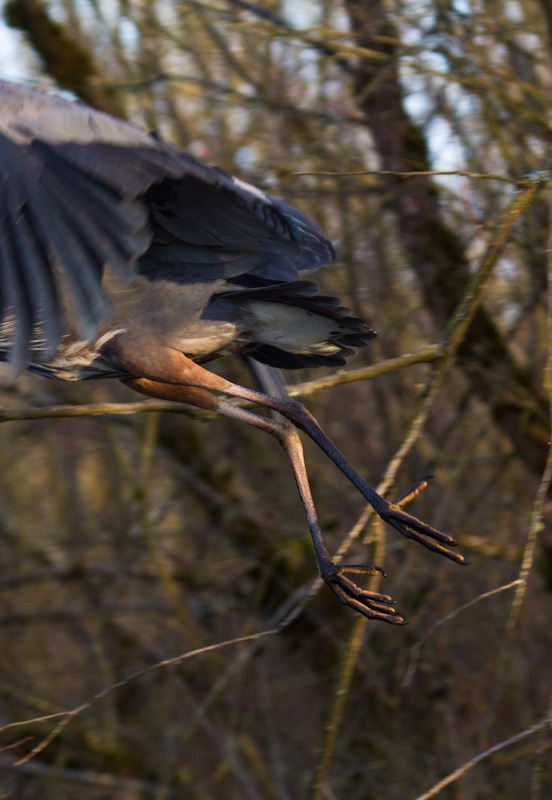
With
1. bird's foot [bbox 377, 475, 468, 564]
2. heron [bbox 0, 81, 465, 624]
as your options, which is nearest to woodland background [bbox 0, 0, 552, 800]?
heron [bbox 0, 81, 465, 624]

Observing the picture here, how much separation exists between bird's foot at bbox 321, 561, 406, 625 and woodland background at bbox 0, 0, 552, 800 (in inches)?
71.8

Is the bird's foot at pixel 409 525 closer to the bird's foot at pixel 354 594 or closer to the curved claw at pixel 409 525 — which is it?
the curved claw at pixel 409 525

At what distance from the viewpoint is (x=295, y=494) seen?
5051 millimetres

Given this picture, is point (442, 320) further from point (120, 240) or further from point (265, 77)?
point (120, 240)

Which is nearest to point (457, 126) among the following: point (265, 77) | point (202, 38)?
point (265, 77)

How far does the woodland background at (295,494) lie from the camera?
4.21 m

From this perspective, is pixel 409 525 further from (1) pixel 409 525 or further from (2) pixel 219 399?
(2) pixel 219 399

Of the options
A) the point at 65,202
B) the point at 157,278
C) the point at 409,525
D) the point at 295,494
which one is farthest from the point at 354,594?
the point at 295,494

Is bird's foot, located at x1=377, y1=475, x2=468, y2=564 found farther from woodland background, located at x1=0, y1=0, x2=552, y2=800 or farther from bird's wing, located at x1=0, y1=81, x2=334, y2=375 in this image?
woodland background, located at x1=0, y1=0, x2=552, y2=800

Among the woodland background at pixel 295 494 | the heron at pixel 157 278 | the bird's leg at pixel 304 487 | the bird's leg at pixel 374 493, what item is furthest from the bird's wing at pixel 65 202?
the woodland background at pixel 295 494

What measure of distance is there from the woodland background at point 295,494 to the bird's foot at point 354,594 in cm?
182

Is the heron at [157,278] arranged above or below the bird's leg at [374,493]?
above

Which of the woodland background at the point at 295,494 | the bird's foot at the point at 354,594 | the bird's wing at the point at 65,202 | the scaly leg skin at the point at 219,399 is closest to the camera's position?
the bird's wing at the point at 65,202

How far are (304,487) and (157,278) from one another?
0.75m
